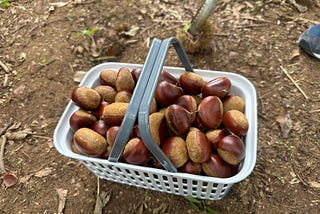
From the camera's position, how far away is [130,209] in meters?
1.70

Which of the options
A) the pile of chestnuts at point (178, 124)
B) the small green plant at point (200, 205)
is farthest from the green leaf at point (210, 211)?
the pile of chestnuts at point (178, 124)

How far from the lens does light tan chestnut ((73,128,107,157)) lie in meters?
1.40

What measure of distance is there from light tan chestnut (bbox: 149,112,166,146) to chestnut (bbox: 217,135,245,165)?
0.78 ft

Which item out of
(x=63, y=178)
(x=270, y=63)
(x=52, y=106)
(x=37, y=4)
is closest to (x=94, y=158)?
(x=63, y=178)

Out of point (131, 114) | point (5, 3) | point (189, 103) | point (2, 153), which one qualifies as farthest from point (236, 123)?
point (5, 3)

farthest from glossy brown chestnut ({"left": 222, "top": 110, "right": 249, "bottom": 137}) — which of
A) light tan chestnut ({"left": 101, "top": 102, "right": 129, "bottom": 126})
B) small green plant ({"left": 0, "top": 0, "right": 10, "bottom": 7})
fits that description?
small green plant ({"left": 0, "top": 0, "right": 10, "bottom": 7})

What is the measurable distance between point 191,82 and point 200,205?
0.61 meters

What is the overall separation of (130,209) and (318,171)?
992 mm

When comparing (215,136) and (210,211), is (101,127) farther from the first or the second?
(210,211)

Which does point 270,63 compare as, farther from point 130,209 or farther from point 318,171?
point 130,209

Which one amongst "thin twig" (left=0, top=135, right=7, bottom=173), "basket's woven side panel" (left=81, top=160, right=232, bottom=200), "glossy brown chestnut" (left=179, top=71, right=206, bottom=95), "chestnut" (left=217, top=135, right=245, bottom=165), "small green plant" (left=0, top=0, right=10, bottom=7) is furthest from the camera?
"small green plant" (left=0, top=0, right=10, bottom=7)

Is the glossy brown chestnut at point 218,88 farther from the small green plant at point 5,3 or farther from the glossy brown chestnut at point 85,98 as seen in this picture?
the small green plant at point 5,3

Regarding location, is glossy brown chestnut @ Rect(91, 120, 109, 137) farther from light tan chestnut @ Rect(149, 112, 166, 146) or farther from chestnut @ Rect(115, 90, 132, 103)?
light tan chestnut @ Rect(149, 112, 166, 146)

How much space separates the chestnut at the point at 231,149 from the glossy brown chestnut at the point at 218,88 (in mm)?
223
